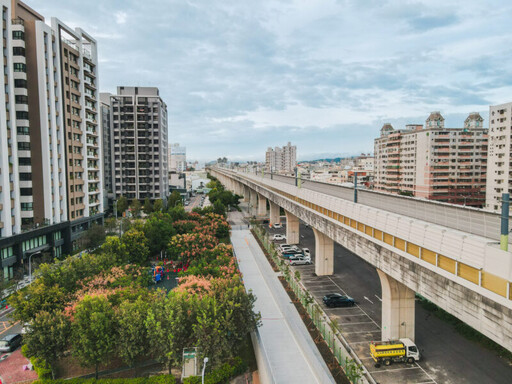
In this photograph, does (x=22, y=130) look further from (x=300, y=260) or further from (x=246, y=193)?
(x=246, y=193)

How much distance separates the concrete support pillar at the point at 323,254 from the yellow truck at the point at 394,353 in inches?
668

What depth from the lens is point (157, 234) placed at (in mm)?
45812

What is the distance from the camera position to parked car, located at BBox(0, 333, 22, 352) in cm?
2431

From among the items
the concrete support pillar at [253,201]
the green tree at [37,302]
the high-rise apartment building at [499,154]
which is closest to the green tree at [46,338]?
the green tree at [37,302]

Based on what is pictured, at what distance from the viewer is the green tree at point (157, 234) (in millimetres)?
45062

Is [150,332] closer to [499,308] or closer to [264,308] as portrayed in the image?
[264,308]

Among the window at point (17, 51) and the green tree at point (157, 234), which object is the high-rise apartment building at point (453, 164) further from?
the window at point (17, 51)

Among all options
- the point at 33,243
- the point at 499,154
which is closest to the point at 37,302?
the point at 33,243

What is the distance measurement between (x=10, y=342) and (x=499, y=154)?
79852mm

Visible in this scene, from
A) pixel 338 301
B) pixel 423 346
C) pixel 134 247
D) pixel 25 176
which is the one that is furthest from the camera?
pixel 25 176

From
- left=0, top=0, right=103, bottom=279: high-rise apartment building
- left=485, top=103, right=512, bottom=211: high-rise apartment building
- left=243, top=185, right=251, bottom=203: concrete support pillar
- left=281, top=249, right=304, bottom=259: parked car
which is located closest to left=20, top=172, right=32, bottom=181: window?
left=0, top=0, right=103, bottom=279: high-rise apartment building

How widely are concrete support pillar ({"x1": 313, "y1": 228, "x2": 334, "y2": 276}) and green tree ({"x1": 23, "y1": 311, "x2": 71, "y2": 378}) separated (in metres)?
26.1

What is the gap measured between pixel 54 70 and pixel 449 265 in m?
51.0

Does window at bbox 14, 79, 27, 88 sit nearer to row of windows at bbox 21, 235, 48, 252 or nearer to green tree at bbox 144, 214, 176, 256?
row of windows at bbox 21, 235, 48, 252
